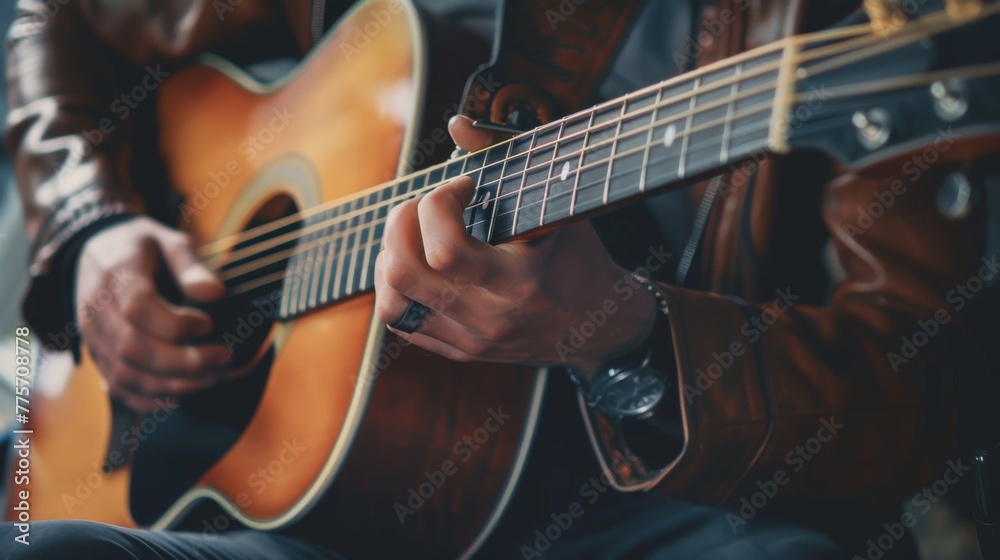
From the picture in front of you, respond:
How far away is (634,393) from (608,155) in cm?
22

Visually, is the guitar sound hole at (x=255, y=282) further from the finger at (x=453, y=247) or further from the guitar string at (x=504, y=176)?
the finger at (x=453, y=247)

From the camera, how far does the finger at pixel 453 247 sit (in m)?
0.57

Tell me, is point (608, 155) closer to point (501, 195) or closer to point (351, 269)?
point (501, 195)

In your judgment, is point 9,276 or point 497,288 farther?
point 9,276

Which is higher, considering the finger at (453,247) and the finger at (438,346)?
the finger at (453,247)

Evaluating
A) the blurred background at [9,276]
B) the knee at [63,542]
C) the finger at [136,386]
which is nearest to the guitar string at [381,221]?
the finger at [136,386]

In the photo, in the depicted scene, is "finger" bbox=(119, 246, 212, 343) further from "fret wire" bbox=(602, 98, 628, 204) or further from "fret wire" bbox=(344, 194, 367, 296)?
"fret wire" bbox=(602, 98, 628, 204)

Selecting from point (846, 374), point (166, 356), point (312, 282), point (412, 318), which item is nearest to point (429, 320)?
point (412, 318)

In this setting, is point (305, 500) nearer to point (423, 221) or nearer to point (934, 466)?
point (423, 221)

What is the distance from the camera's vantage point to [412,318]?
2.13 ft

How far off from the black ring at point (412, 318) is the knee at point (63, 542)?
10.8 inches

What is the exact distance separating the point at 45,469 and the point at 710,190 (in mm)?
897

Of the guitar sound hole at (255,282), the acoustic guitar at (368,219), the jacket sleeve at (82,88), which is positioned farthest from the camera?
the jacket sleeve at (82,88)

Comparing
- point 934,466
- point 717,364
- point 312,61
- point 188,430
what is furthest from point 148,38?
point 934,466
